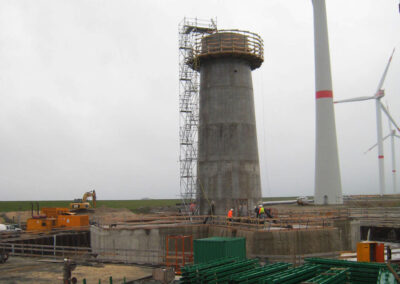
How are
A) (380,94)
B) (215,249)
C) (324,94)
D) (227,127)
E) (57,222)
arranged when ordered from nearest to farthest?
(215,249) < (227,127) < (57,222) < (324,94) < (380,94)

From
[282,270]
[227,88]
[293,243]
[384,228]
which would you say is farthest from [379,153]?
[282,270]

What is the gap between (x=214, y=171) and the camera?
35.1 m

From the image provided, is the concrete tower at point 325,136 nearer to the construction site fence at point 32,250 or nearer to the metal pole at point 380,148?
the metal pole at point 380,148

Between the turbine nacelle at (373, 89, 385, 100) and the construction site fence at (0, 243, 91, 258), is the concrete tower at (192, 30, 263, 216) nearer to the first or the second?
the construction site fence at (0, 243, 91, 258)

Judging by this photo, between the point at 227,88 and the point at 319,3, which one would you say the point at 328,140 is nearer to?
the point at 319,3

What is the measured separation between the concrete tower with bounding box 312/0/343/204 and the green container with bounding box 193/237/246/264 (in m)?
33.2

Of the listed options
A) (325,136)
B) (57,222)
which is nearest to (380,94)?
(325,136)

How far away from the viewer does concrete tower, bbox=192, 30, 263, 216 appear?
114 ft

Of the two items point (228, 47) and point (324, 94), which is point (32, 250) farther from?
point (324, 94)

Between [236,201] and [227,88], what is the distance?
31.0 ft

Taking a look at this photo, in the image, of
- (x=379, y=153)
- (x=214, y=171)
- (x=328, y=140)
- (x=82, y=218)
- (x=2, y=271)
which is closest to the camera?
(x=2, y=271)

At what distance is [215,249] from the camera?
2181 cm

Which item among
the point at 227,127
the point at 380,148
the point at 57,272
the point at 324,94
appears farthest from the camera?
the point at 380,148

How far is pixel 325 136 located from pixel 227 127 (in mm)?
22672
